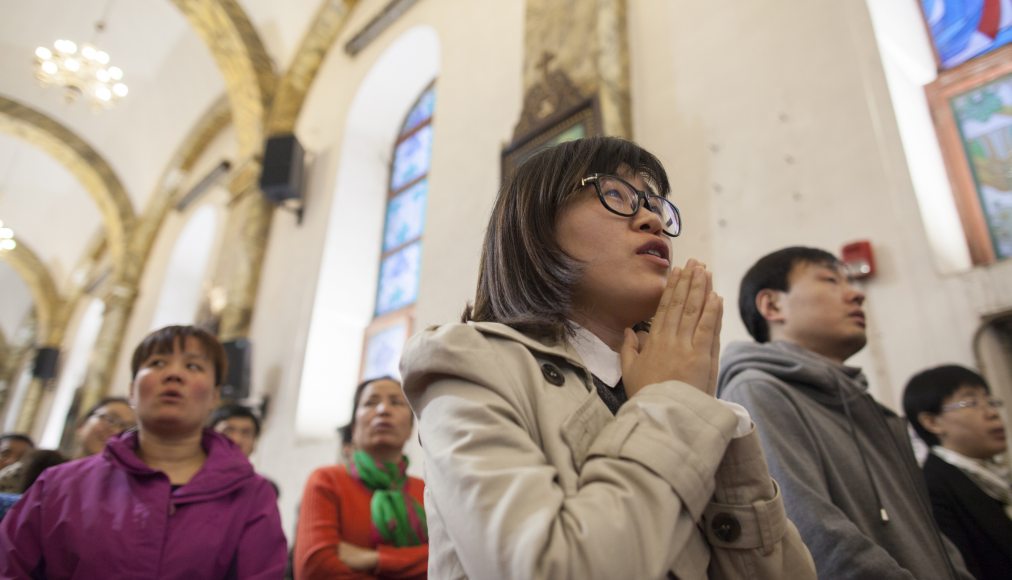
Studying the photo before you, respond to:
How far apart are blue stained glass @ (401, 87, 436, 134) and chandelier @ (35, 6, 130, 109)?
159 inches

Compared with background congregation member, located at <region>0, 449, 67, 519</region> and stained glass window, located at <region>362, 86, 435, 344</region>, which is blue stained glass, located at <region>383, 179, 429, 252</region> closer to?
stained glass window, located at <region>362, 86, 435, 344</region>

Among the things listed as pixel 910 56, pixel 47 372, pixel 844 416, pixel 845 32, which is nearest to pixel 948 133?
pixel 910 56

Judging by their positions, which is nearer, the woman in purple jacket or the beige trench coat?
the beige trench coat

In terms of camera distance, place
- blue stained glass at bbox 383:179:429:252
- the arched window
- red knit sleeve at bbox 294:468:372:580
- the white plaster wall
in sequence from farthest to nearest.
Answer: blue stained glass at bbox 383:179:429:252 → the arched window → the white plaster wall → red knit sleeve at bbox 294:468:372:580

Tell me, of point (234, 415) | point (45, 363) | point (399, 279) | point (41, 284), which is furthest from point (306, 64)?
point (41, 284)

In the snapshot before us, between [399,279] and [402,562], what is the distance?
4276mm

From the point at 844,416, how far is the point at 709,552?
992 mm

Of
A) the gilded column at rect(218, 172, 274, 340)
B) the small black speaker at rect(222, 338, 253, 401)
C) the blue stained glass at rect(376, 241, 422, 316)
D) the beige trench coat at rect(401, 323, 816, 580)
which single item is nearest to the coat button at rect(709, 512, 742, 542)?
the beige trench coat at rect(401, 323, 816, 580)

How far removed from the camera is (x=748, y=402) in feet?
5.43

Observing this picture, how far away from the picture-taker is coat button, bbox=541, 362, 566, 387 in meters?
0.93

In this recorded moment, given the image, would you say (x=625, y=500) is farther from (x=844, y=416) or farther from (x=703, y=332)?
(x=844, y=416)

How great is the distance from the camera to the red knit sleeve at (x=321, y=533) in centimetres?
208

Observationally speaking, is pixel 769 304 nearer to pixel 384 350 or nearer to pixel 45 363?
pixel 384 350

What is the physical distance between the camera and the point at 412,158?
685cm
